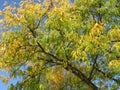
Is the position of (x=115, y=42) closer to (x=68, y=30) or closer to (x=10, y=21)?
(x=68, y=30)

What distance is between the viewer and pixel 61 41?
1916 centimetres

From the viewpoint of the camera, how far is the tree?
60.8 feet

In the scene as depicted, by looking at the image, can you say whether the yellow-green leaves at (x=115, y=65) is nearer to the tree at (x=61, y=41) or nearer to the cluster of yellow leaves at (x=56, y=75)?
the tree at (x=61, y=41)

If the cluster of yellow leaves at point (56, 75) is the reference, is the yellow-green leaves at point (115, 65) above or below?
above

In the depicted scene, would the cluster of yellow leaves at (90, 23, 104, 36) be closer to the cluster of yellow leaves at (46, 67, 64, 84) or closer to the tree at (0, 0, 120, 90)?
the tree at (0, 0, 120, 90)

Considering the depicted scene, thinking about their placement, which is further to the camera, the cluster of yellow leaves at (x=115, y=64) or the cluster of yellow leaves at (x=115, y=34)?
the cluster of yellow leaves at (x=115, y=34)

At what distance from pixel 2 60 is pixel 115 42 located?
4.90m

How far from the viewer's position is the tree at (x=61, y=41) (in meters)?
18.5

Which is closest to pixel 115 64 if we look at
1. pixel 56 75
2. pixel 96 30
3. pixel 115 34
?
pixel 115 34

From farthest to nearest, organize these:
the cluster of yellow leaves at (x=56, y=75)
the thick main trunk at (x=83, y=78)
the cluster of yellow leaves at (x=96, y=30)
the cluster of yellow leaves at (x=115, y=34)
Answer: the thick main trunk at (x=83, y=78) < the cluster of yellow leaves at (x=56, y=75) < the cluster of yellow leaves at (x=115, y=34) < the cluster of yellow leaves at (x=96, y=30)

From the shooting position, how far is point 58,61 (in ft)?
66.7

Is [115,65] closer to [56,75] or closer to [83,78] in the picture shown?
[83,78]

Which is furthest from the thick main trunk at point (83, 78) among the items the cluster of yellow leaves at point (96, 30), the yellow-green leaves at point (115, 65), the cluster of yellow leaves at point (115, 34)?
the cluster of yellow leaves at point (96, 30)

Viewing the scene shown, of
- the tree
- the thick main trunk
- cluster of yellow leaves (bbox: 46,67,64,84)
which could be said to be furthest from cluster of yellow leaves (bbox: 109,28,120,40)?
cluster of yellow leaves (bbox: 46,67,64,84)
